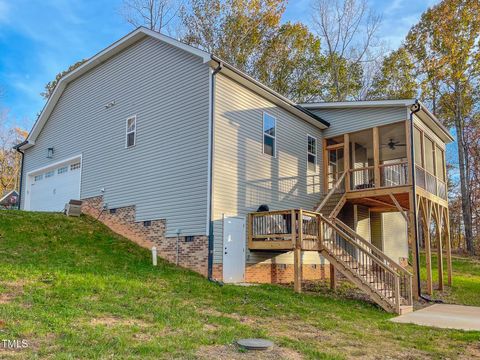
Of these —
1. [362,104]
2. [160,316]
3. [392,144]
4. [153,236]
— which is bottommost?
[160,316]

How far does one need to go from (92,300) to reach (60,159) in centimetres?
1172

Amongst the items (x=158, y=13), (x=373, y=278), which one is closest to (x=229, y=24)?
(x=158, y=13)

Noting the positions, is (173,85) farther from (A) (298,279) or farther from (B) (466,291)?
(B) (466,291)

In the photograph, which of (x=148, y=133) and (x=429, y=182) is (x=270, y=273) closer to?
(x=148, y=133)

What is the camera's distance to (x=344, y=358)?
558cm

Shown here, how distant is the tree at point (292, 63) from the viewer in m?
27.2

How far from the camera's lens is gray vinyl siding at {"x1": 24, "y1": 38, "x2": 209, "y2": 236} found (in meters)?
11.9

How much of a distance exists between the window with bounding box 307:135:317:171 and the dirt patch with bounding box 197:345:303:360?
10.5 metres

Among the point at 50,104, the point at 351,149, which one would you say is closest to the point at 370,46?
the point at 351,149

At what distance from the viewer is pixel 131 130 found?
→ 14.3 meters

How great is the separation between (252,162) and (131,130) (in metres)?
4.44

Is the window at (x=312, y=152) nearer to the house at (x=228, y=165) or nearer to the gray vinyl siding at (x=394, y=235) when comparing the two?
the house at (x=228, y=165)

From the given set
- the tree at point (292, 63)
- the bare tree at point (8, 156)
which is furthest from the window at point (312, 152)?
the bare tree at point (8, 156)

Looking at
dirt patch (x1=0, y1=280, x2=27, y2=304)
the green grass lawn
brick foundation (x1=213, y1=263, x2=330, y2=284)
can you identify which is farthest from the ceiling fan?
dirt patch (x1=0, y1=280, x2=27, y2=304)
